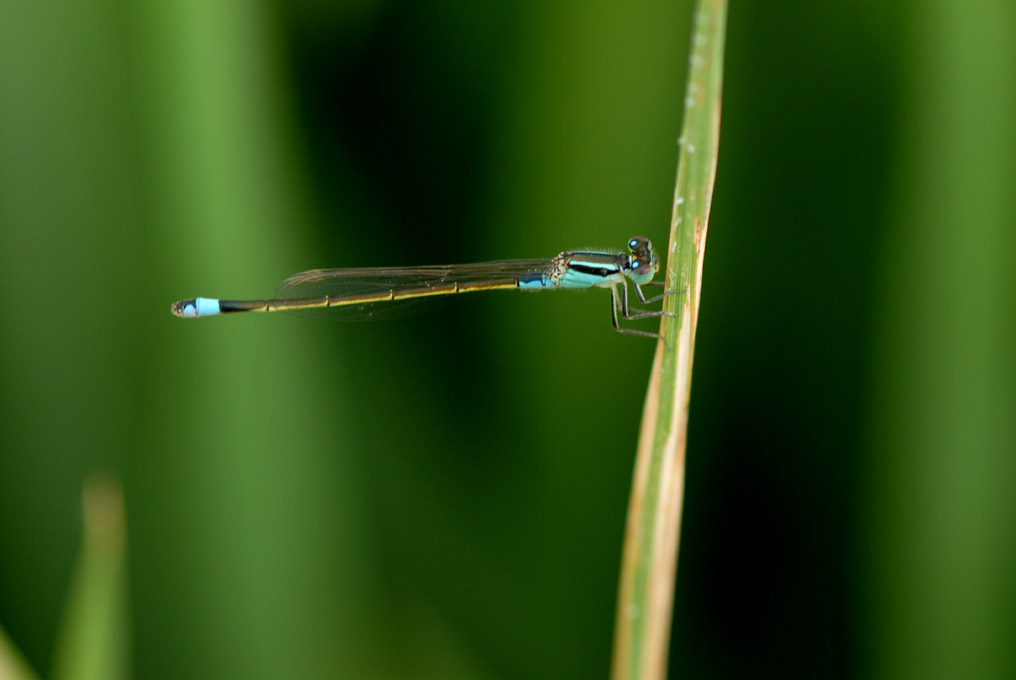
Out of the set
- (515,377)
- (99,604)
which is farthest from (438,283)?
(99,604)

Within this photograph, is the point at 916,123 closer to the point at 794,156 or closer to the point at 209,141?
the point at 794,156

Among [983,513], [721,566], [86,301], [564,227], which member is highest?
[564,227]

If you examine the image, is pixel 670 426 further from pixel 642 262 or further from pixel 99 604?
pixel 642 262

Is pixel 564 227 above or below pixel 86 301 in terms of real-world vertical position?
above

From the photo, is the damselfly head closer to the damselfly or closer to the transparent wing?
the damselfly

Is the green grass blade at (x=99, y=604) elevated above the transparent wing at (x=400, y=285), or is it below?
below

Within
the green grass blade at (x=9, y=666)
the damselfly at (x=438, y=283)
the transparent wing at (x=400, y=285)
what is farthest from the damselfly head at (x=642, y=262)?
the green grass blade at (x=9, y=666)

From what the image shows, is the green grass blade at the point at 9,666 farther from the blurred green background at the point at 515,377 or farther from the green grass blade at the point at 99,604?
the blurred green background at the point at 515,377

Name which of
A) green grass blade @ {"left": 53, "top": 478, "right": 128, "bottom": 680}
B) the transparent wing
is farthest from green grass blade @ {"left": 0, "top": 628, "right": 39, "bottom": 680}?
the transparent wing

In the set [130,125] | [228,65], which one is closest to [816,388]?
[228,65]
